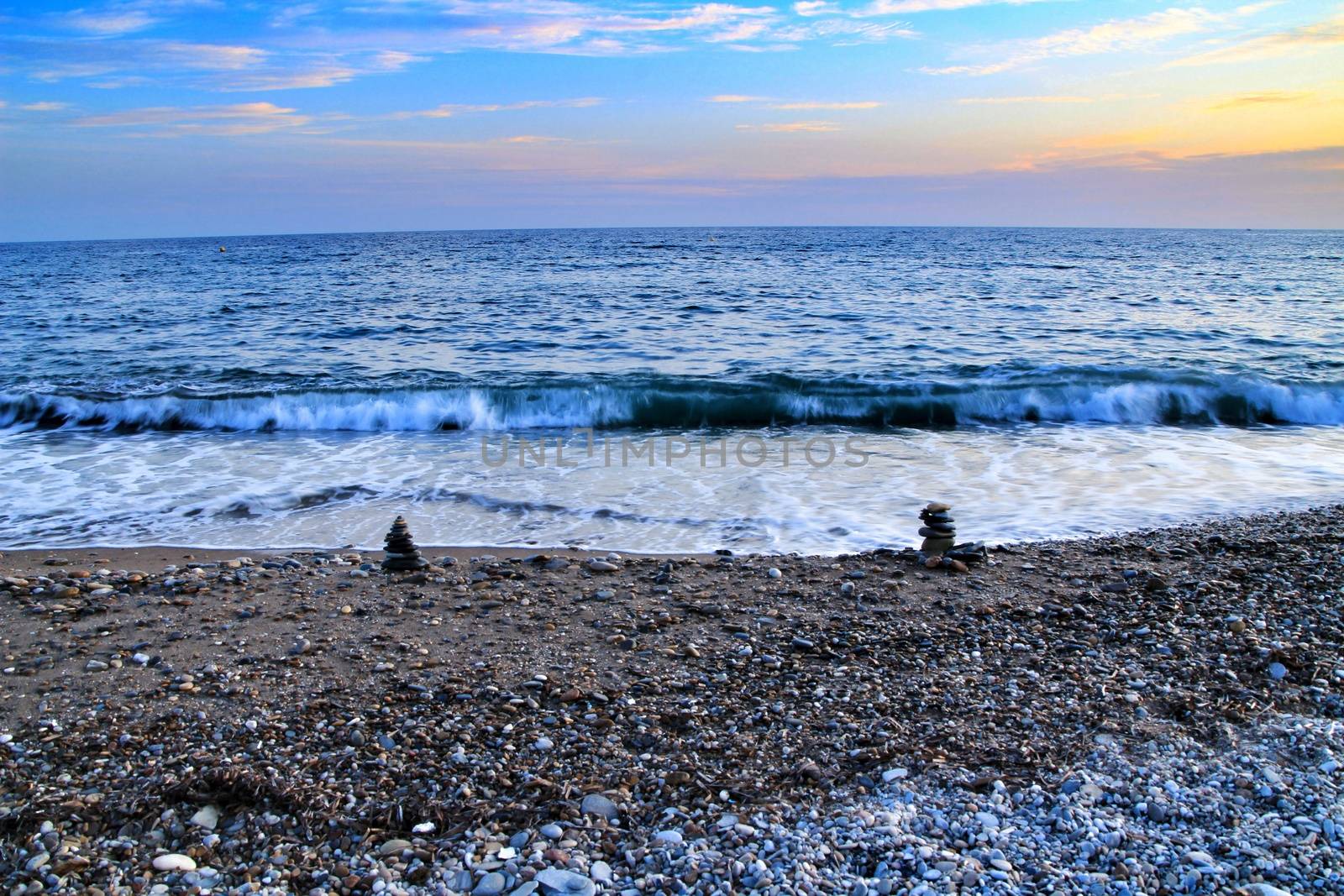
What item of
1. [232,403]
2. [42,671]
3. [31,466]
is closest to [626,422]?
[232,403]

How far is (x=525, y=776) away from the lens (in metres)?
3.65

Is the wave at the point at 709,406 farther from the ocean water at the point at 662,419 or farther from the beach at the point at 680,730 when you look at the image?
the beach at the point at 680,730

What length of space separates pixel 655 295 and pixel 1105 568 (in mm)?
25998

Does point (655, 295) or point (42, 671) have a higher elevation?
point (655, 295)

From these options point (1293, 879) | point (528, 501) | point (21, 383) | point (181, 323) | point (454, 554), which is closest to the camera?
point (1293, 879)

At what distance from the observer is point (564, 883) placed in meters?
2.98

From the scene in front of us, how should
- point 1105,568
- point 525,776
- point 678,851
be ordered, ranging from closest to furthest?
point 678,851
point 525,776
point 1105,568

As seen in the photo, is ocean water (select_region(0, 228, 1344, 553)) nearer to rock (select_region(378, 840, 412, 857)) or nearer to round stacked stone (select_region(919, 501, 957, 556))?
round stacked stone (select_region(919, 501, 957, 556))

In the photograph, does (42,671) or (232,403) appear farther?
(232,403)

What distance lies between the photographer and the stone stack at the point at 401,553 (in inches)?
251

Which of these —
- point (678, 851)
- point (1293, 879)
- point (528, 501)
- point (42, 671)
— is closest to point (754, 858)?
point (678, 851)

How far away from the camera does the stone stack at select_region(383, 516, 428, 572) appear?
20.9 feet

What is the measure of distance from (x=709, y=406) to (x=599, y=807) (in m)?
10.9

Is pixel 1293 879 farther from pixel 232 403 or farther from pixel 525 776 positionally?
pixel 232 403
